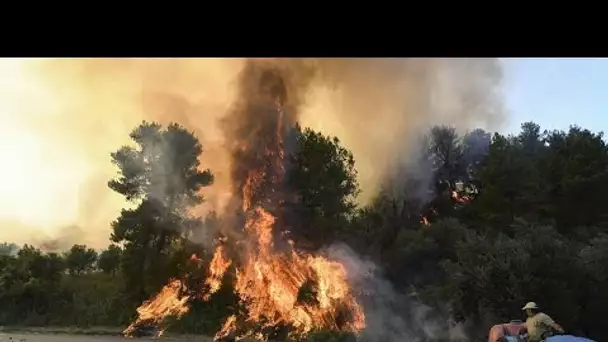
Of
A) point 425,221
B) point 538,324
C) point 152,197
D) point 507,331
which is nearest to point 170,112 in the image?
point 152,197

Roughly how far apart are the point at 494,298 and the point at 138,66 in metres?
3.25

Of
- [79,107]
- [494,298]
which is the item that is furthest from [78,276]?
[494,298]

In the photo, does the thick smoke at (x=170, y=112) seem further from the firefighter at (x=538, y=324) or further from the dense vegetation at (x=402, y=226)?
the firefighter at (x=538, y=324)

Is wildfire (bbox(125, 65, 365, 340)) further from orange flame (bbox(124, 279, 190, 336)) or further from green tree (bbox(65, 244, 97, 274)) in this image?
green tree (bbox(65, 244, 97, 274))

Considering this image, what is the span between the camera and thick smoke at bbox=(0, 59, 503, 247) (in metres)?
4.81

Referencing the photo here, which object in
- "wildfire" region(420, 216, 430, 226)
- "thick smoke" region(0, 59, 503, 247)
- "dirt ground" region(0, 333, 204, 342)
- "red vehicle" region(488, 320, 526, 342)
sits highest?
"thick smoke" region(0, 59, 503, 247)

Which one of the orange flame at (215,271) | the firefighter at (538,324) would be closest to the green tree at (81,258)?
the orange flame at (215,271)

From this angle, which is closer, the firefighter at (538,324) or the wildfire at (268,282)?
the firefighter at (538,324)

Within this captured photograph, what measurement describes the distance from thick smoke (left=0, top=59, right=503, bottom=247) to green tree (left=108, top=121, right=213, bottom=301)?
3.8 inches

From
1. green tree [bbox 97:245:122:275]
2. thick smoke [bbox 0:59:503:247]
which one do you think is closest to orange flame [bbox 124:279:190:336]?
green tree [bbox 97:245:122:275]

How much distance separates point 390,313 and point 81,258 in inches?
97.2

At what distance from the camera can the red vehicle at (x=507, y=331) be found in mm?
4594

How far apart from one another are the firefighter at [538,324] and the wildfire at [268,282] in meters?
1.34

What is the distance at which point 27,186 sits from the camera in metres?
4.86
